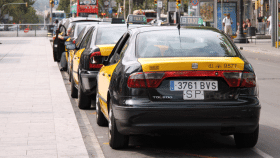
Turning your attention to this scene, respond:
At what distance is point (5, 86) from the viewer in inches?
492

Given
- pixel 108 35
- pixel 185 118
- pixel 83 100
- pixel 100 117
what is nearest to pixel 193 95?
pixel 185 118

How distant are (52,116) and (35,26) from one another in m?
46.8

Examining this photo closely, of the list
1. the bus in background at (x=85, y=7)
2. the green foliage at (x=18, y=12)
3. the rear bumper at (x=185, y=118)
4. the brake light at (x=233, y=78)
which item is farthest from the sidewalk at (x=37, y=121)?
the green foliage at (x=18, y=12)

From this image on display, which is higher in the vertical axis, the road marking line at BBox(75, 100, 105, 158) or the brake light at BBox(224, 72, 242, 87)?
the brake light at BBox(224, 72, 242, 87)

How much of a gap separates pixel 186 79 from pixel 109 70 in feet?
4.76

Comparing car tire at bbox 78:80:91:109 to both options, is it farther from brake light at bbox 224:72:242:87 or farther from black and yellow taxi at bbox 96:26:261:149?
brake light at bbox 224:72:242:87

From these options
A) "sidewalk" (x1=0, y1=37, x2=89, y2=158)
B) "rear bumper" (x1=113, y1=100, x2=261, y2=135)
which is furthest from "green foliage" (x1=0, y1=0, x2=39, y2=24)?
"rear bumper" (x1=113, y1=100, x2=261, y2=135)

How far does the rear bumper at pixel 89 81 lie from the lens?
8.89 meters

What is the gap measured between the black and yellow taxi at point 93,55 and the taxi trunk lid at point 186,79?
3.29 meters

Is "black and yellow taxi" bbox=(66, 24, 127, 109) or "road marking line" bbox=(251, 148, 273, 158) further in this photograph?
"black and yellow taxi" bbox=(66, 24, 127, 109)

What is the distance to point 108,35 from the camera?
31.8ft

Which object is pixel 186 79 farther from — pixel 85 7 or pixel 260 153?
pixel 85 7

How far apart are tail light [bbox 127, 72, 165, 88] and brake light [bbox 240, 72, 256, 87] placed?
86 centimetres

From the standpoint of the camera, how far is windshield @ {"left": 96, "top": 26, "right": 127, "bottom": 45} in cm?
949
